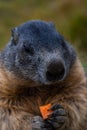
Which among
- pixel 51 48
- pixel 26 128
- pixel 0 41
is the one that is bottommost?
pixel 26 128

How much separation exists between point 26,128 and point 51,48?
910 millimetres

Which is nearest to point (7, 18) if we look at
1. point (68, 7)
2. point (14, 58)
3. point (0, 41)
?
point (68, 7)

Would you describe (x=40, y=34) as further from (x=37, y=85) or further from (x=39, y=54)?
(x=37, y=85)

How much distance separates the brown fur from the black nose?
0.50m

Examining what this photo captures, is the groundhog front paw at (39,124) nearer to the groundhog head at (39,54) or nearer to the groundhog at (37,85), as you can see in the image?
the groundhog at (37,85)

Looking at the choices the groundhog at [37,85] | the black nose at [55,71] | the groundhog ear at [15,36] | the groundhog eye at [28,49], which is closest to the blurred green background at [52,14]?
the groundhog ear at [15,36]

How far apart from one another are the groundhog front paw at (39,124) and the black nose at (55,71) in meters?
0.60

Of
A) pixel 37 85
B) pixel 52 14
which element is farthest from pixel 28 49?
pixel 52 14

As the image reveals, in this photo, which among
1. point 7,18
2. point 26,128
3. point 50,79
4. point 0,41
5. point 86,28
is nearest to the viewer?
point 50,79

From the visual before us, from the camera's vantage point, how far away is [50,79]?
6.52m

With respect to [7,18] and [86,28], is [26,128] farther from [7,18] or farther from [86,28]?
[7,18]

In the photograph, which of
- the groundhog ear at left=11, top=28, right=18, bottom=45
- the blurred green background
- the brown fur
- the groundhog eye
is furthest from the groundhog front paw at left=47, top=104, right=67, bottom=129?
the blurred green background

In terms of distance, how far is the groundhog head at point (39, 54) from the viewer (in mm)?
6520

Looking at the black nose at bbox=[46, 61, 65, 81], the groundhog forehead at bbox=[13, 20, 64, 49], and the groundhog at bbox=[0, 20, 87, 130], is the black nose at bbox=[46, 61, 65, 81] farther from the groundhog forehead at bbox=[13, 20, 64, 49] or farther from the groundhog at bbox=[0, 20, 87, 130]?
the groundhog forehead at bbox=[13, 20, 64, 49]
